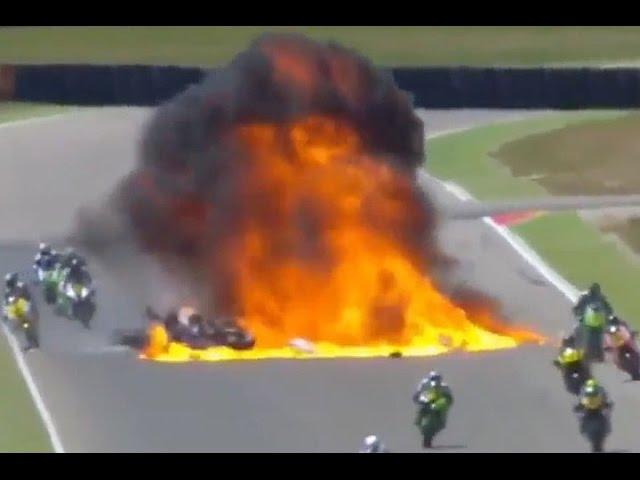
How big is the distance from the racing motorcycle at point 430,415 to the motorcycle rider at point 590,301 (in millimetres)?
412

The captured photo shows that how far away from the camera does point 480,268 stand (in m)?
5.52

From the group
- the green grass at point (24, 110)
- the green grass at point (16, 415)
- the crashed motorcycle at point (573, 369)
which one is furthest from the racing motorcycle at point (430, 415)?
the green grass at point (24, 110)

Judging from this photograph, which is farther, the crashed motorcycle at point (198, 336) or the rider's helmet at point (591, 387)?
the crashed motorcycle at point (198, 336)

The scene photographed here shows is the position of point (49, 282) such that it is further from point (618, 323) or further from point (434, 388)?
point (618, 323)

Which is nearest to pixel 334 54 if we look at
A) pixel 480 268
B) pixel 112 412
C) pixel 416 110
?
pixel 416 110

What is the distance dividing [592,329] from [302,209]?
77 cm

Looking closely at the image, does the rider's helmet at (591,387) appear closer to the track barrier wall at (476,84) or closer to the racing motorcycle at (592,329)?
the racing motorcycle at (592,329)

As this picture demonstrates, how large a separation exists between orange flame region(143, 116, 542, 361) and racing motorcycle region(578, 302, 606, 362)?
4.9 inches

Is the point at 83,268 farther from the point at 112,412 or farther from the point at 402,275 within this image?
the point at 402,275

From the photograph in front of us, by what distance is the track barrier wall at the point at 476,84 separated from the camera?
5535mm

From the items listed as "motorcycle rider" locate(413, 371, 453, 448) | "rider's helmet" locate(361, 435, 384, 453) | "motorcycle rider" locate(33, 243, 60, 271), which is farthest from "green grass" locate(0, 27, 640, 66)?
"rider's helmet" locate(361, 435, 384, 453)

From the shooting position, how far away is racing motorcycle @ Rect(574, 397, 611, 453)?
17.3 ft

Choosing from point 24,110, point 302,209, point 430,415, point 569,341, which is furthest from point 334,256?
point 24,110

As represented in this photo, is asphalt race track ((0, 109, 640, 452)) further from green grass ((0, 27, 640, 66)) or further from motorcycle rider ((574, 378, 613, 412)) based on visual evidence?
green grass ((0, 27, 640, 66))
